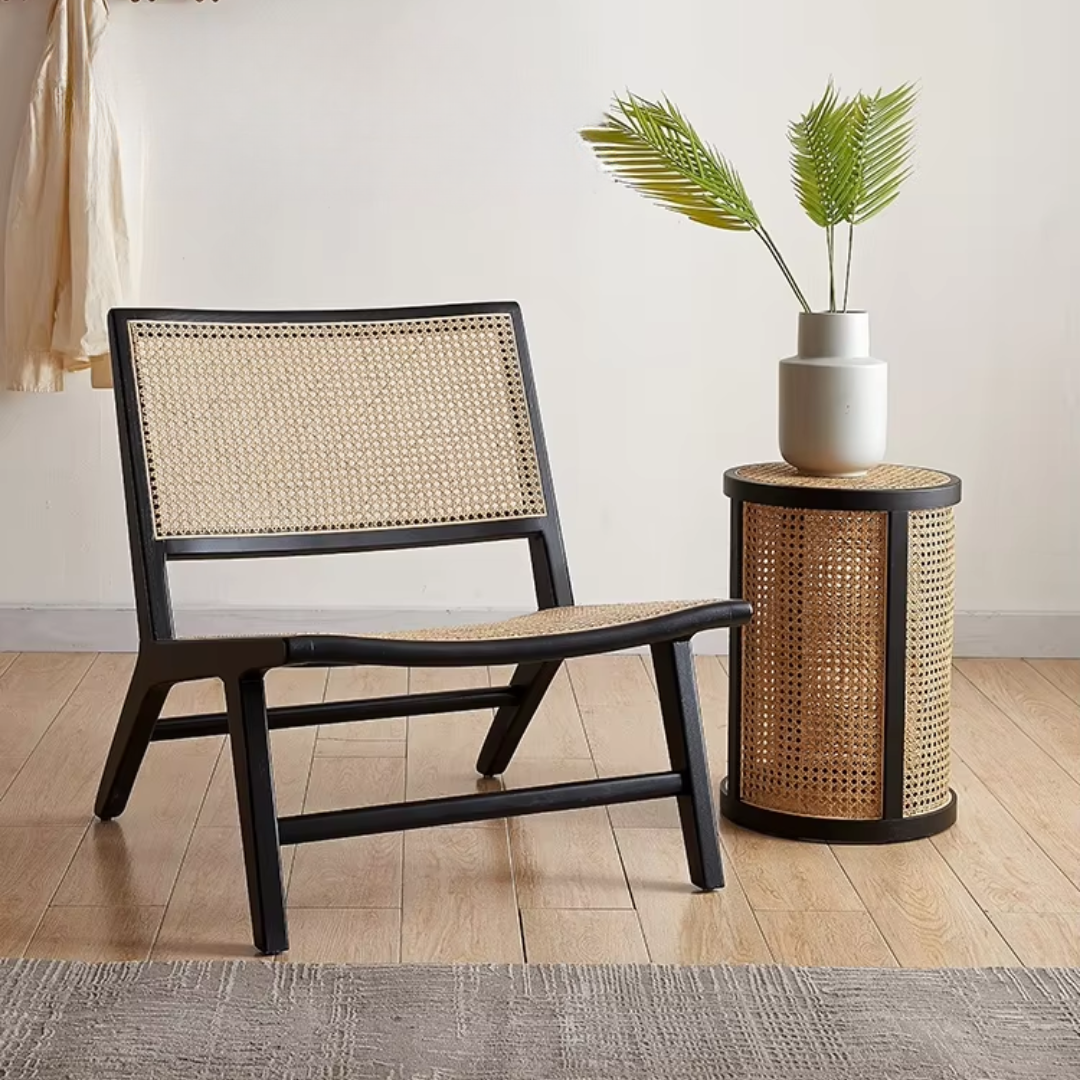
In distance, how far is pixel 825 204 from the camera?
8.41 feet

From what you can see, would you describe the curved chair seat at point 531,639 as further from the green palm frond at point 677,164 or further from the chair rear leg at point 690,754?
the green palm frond at point 677,164

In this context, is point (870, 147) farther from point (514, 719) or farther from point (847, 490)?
point (514, 719)

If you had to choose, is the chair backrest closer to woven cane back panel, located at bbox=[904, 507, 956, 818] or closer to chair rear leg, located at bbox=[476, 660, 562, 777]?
chair rear leg, located at bbox=[476, 660, 562, 777]

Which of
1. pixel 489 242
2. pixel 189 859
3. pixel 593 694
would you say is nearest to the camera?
pixel 189 859

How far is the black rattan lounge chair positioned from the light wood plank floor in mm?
106

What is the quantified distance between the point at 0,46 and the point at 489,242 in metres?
1.06

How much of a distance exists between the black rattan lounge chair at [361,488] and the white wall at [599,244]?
94cm

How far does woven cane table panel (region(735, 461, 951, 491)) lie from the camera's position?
244 centimetres

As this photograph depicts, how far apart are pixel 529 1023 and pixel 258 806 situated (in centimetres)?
42

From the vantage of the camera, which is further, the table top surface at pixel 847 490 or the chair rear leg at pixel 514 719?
the chair rear leg at pixel 514 719

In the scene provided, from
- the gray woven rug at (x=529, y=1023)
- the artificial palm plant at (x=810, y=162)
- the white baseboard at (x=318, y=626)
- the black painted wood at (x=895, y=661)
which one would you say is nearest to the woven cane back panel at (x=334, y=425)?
the artificial palm plant at (x=810, y=162)

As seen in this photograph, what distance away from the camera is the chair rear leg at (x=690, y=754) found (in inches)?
88.1

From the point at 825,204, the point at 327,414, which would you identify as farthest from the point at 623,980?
the point at 825,204

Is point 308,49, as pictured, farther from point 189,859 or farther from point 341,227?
point 189,859
